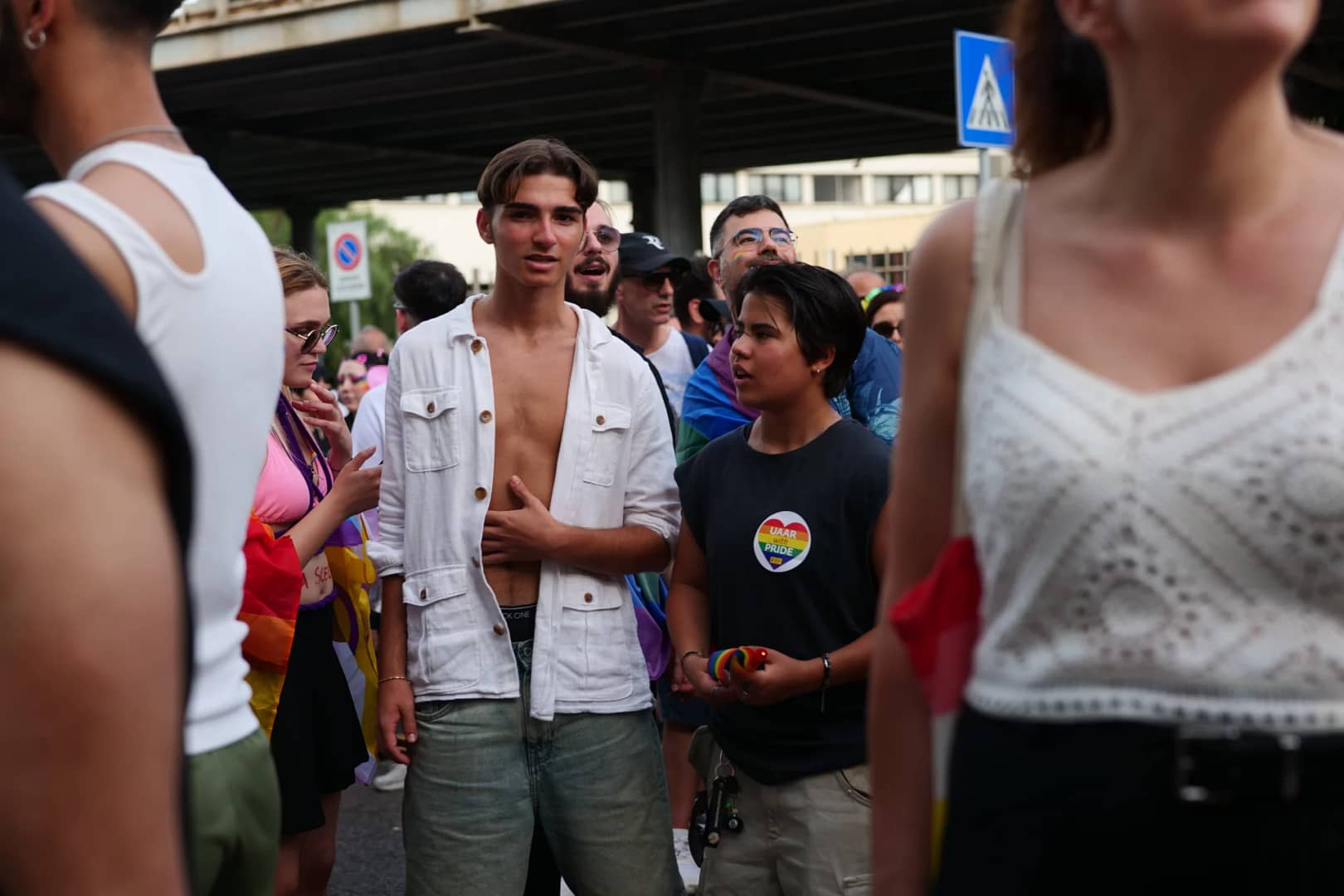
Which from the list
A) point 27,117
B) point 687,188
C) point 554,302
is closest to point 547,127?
point 687,188

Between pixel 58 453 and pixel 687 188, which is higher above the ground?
pixel 58 453

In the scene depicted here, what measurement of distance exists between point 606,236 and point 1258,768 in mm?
6081

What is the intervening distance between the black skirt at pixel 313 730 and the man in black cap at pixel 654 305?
9.81ft

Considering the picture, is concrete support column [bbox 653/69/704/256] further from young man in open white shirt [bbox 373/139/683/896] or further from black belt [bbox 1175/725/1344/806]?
black belt [bbox 1175/725/1344/806]

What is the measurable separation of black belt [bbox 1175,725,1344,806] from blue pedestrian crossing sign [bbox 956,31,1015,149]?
7.16 meters

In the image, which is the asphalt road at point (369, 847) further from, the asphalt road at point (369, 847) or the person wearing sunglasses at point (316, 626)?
the person wearing sunglasses at point (316, 626)

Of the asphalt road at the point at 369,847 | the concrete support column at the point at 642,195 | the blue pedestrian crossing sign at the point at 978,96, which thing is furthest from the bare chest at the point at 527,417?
the concrete support column at the point at 642,195

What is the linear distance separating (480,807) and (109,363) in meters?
2.88

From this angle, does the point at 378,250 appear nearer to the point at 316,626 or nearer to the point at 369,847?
the point at 369,847

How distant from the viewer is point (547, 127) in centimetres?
3192

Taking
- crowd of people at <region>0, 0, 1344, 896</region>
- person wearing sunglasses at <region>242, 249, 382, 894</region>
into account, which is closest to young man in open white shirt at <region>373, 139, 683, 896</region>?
person wearing sunglasses at <region>242, 249, 382, 894</region>

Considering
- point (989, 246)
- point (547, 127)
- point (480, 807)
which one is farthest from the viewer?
point (547, 127)

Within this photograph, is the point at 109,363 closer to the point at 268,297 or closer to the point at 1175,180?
the point at 268,297

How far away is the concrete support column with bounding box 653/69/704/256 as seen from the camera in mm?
24953
